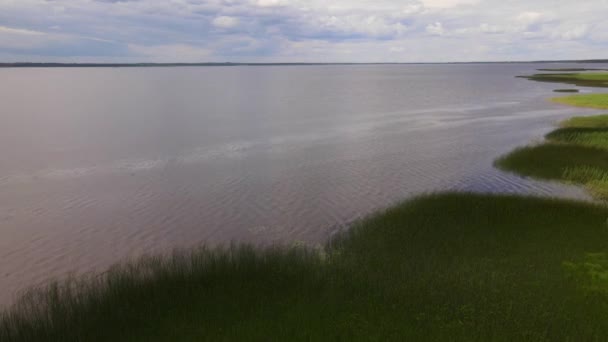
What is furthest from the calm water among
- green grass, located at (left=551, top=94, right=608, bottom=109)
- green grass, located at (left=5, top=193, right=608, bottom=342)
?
green grass, located at (left=551, top=94, right=608, bottom=109)

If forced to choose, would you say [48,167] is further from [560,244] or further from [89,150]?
[560,244]

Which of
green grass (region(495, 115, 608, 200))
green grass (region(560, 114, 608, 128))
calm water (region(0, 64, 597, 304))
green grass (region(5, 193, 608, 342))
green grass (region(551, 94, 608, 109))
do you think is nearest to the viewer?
green grass (region(5, 193, 608, 342))

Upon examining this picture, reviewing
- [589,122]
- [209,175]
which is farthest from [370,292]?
[589,122]

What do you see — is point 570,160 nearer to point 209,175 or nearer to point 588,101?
point 209,175

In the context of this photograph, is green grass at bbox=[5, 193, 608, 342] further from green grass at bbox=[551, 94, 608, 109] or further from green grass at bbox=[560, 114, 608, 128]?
green grass at bbox=[551, 94, 608, 109]

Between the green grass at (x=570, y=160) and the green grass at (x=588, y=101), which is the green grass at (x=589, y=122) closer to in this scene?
the green grass at (x=570, y=160)

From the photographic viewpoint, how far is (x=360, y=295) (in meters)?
12.1

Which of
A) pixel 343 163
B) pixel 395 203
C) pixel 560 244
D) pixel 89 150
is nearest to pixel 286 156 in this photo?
pixel 343 163

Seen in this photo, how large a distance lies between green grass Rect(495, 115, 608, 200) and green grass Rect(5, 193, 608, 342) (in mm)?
11001

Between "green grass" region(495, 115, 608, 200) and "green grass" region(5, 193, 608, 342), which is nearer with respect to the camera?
"green grass" region(5, 193, 608, 342)

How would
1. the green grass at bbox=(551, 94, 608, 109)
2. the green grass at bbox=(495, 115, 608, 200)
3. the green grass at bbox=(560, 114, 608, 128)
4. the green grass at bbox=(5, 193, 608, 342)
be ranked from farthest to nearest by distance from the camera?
the green grass at bbox=(551, 94, 608, 109)
the green grass at bbox=(560, 114, 608, 128)
the green grass at bbox=(495, 115, 608, 200)
the green grass at bbox=(5, 193, 608, 342)

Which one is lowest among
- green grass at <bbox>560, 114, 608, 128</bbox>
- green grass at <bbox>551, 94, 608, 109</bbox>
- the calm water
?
the calm water

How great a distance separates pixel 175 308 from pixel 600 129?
41945 mm

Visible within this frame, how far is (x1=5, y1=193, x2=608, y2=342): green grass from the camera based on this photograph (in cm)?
1034
